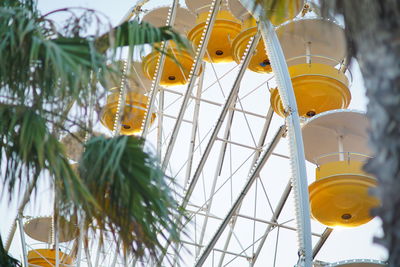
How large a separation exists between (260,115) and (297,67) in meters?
2.90

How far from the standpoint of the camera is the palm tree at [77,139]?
5.35 metres

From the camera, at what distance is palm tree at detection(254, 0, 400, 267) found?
Result: 10.9ft

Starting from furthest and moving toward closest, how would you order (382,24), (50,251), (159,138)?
(50,251) → (159,138) → (382,24)

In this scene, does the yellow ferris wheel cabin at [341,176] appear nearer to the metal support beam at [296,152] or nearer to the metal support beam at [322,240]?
the metal support beam at [322,240]

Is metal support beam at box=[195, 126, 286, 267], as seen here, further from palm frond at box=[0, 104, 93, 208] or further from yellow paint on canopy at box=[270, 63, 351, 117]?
palm frond at box=[0, 104, 93, 208]

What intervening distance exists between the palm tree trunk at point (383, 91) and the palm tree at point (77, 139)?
194 centimetres

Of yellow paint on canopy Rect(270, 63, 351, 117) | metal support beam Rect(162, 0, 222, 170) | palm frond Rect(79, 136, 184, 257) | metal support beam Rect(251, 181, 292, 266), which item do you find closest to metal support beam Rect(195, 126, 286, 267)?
metal support beam Rect(162, 0, 222, 170)

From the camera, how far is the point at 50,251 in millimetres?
20422

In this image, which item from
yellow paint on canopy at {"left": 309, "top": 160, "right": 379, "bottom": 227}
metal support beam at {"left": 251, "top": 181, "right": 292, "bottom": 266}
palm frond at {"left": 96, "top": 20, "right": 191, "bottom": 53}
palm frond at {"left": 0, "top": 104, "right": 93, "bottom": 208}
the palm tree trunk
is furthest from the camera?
metal support beam at {"left": 251, "top": 181, "right": 292, "bottom": 266}

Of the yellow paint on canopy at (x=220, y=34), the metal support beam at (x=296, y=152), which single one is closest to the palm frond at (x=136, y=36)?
the metal support beam at (x=296, y=152)

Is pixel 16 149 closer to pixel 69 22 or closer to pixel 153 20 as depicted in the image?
pixel 69 22

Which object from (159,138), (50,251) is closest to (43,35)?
(159,138)

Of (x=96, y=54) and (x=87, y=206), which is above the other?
(x=96, y=54)

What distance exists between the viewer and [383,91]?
3.49 meters
